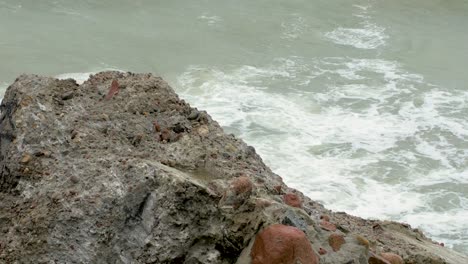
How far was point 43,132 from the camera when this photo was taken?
3.51 metres

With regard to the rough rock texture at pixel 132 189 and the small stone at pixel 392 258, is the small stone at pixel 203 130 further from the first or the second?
the small stone at pixel 392 258

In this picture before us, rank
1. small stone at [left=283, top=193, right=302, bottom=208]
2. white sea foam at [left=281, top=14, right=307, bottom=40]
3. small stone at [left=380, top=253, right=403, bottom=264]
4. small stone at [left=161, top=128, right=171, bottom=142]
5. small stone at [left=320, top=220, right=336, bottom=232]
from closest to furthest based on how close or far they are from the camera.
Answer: small stone at [left=320, top=220, right=336, bottom=232] → small stone at [left=380, top=253, right=403, bottom=264] → small stone at [left=283, top=193, right=302, bottom=208] → small stone at [left=161, top=128, right=171, bottom=142] → white sea foam at [left=281, top=14, right=307, bottom=40]

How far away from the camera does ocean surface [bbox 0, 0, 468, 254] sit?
10531 mm

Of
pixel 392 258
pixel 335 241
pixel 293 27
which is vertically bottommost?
pixel 293 27

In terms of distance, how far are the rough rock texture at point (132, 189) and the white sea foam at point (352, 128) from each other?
6020 mm

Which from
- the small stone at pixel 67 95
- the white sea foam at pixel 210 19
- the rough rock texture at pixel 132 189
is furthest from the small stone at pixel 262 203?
the white sea foam at pixel 210 19

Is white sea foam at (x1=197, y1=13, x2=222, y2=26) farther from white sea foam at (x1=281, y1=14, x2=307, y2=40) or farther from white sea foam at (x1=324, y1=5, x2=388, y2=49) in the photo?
white sea foam at (x1=324, y1=5, x2=388, y2=49)

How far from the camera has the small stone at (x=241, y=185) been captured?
126 inches

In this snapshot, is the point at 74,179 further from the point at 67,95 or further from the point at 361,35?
the point at 361,35

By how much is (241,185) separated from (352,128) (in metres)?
9.32

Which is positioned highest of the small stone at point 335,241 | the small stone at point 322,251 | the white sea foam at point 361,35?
the small stone at point 322,251

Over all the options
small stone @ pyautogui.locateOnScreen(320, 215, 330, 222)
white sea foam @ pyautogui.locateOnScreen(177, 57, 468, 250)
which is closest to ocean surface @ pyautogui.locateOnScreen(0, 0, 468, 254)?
white sea foam @ pyautogui.locateOnScreen(177, 57, 468, 250)

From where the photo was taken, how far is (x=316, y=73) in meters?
14.5

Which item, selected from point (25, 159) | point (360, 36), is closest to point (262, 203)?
point (25, 159)
